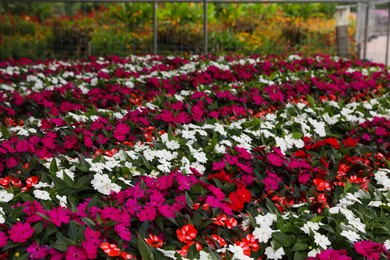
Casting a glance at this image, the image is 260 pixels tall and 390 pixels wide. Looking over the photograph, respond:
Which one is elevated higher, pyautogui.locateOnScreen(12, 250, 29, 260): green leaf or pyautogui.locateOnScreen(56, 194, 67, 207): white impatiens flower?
pyautogui.locateOnScreen(56, 194, 67, 207): white impatiens flower

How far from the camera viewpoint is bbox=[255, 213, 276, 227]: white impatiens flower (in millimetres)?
2555

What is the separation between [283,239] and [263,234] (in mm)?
86

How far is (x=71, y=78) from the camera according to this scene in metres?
5.88

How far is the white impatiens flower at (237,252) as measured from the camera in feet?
7.55

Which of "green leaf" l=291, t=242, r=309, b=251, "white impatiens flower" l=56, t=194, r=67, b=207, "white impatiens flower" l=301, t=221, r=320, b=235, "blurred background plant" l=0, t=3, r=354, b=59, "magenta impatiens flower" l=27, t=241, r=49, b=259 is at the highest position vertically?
"white impatiens flower" l=56, t=194, r=67, b=207

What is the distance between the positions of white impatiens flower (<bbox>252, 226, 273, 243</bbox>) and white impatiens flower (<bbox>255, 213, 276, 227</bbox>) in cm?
4

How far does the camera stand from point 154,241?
238 centimetres

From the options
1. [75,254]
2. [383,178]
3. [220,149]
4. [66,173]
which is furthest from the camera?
[220,149]

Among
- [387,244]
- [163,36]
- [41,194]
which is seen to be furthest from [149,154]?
[163,36]

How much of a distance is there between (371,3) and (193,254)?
7.78 meters

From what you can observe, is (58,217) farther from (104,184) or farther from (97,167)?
(97,167)

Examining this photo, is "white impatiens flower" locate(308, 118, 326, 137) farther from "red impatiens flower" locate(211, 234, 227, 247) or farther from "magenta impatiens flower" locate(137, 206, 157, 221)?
"magenta impatiens flower" locate(137, 206, 157, 221)

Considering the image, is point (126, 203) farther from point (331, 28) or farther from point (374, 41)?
point (331, 28)

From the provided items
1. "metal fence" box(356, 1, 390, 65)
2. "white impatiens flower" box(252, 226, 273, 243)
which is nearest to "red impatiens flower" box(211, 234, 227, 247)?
"white impatiens flower" box(252, 226, 273, 243)
